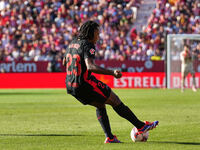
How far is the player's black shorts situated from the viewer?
27.9ft

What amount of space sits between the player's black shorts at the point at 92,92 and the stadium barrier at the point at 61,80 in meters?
21.9

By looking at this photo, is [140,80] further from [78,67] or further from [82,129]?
[78,67]

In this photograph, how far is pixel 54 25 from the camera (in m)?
34.4

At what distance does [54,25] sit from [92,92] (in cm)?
2626

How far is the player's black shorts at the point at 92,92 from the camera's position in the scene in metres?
8.51

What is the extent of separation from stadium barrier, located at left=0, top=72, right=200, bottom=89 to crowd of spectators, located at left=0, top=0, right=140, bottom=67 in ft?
4.35

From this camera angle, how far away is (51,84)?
31266 mm

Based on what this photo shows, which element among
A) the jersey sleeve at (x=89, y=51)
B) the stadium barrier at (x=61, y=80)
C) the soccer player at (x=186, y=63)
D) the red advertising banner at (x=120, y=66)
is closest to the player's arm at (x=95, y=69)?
the jersey sleeve at (x=89, y=51)

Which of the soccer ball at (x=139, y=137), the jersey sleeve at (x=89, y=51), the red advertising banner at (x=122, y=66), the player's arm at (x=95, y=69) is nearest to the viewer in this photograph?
the player's arm at (x=95, y=69)

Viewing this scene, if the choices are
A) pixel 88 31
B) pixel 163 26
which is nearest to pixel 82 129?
pixel 88 31

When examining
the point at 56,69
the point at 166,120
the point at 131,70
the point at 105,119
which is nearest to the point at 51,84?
the point at 56,69

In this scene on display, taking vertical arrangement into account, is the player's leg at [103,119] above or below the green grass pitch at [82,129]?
above

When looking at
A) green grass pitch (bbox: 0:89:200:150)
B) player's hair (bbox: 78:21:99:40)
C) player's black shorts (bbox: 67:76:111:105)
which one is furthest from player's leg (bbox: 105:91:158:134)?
player's hair (bbox: 78:21:99:40)

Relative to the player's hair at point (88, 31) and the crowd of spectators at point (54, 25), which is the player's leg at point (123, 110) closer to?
the player's hair at point (88, 31)
